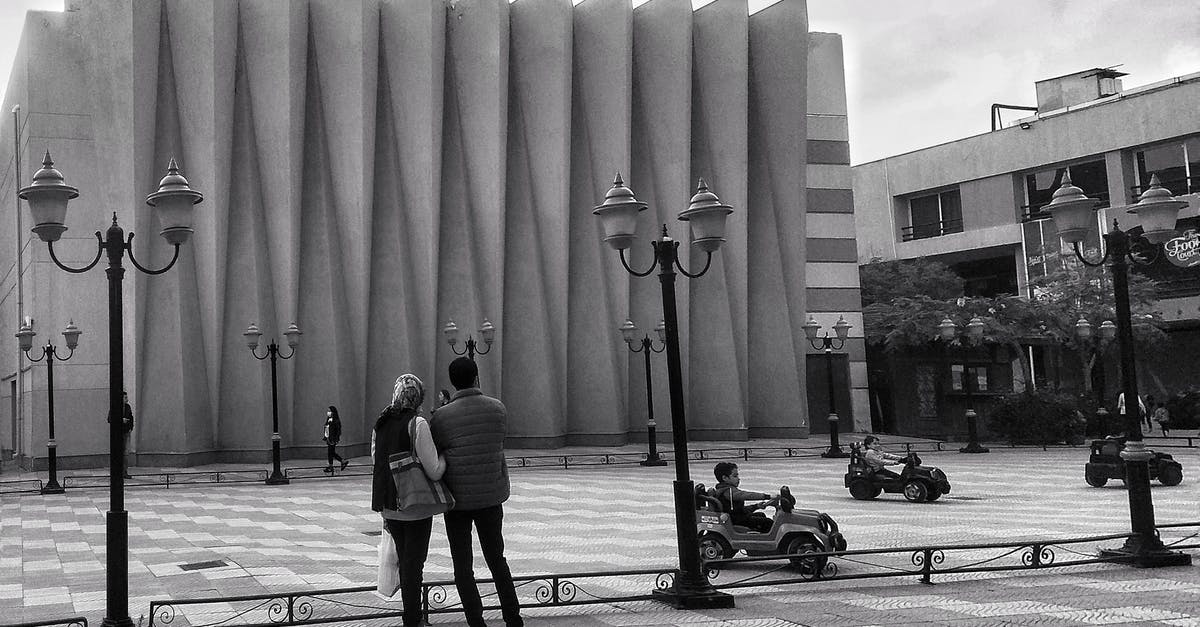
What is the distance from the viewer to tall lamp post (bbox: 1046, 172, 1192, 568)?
11.2 meters

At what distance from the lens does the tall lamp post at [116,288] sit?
859 cm

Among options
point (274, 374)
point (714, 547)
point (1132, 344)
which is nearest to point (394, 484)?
point (714, 547)

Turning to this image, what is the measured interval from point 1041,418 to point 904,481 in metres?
18.5

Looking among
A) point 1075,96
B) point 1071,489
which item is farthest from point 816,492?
point 1075,96

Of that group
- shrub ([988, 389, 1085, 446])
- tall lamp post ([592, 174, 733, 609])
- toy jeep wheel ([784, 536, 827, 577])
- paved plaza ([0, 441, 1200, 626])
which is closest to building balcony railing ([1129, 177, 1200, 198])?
shrub ([988, 389, 1085, 446])

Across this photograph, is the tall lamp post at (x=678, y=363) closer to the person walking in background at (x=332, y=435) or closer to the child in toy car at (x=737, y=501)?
the child in toy car at (x=737, y=501)

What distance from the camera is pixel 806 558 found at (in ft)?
36.6

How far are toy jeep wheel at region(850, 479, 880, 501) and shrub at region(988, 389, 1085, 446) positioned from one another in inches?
697

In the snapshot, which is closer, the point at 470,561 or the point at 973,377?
the point at 470,561

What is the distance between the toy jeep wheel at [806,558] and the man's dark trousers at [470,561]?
3.85 metres

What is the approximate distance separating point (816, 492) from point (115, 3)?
24422 mm

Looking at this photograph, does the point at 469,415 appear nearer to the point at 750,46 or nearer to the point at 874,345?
the point at 750,46

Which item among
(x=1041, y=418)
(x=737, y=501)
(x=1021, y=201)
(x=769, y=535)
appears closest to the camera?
(x=769, y=535)

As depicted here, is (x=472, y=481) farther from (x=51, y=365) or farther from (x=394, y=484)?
(x=51, y=365)
